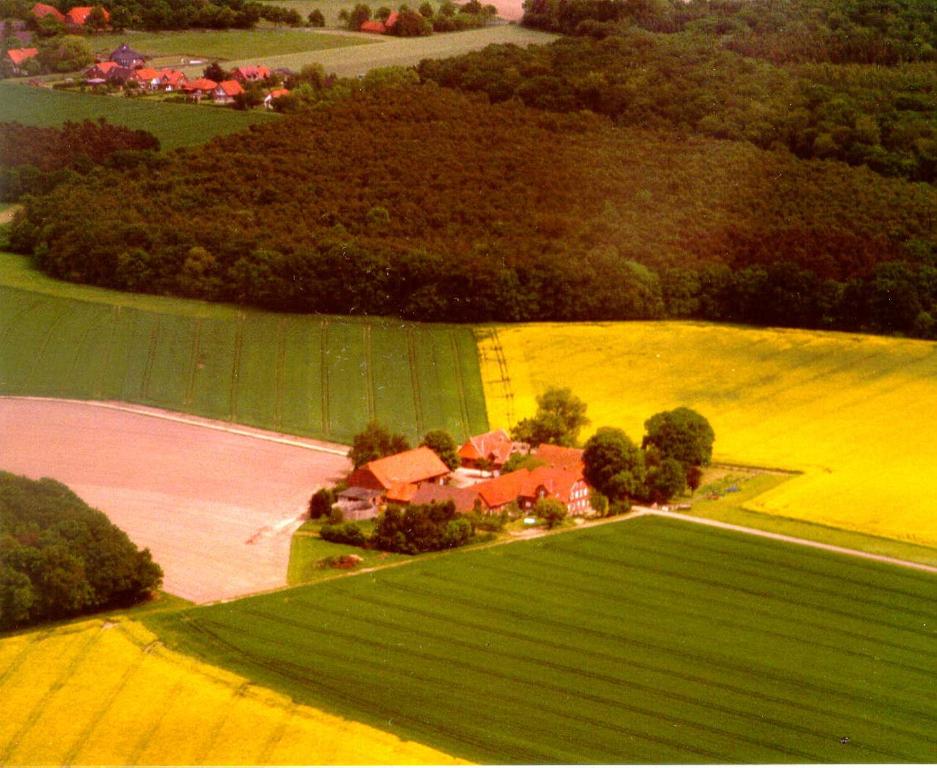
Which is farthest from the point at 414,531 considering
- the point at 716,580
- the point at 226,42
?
the point at 226,42

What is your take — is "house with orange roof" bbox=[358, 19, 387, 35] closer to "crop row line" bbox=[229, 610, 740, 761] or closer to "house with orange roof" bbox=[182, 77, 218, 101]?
"house with orange roof" bbox=[182, 77, 218, 101]

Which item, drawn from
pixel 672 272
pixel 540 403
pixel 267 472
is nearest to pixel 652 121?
pixel 672 272

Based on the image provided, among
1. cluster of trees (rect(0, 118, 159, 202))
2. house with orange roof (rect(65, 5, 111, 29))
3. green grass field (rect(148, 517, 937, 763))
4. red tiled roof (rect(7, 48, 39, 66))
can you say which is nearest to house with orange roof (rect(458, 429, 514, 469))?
green grass field (rect(148, 517, 937, 763))

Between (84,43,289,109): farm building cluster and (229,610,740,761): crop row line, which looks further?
(84,43,289,109): farm building cluster

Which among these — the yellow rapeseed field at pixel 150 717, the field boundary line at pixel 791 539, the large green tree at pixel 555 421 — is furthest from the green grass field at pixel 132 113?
the yellow rapeseed field at pixel 150 717

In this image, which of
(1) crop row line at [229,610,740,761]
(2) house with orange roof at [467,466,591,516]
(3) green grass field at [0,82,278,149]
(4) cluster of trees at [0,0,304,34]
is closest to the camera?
(1) crop row line at [229,610,740,761]

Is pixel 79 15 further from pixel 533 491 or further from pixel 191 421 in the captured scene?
pixel 533 491

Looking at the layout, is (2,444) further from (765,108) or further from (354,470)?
(765,108)
